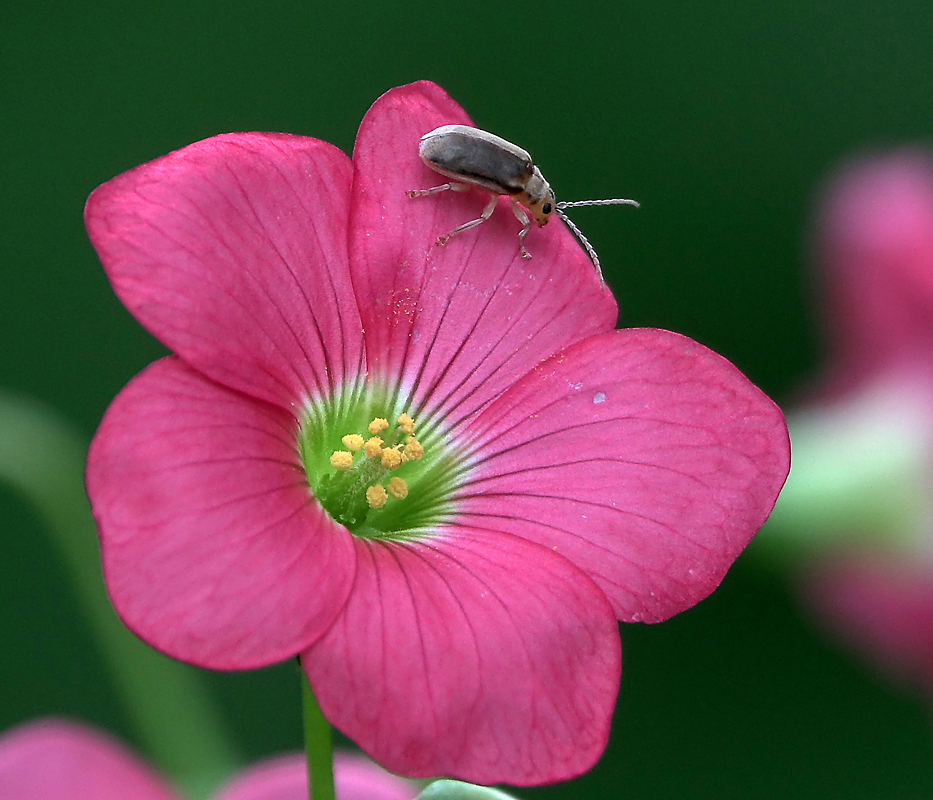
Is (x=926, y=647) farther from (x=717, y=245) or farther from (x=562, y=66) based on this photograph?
(x=562, y=66)

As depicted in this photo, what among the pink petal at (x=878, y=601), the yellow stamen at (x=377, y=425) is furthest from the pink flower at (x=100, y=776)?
the pink petal at (x=878, y=601)

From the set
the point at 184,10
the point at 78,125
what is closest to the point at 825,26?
the point at 184,10

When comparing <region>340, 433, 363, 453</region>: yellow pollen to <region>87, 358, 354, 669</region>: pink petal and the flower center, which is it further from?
<region>87, 358, 354, 669</region>: pink petal

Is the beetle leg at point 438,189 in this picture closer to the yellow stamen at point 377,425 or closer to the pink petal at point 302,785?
the yellow stamen at point 377,425

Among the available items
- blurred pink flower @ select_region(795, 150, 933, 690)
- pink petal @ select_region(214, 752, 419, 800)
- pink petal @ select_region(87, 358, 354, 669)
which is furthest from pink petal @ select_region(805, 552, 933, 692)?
pink petal @ select_region(87, 358, 354, 669)

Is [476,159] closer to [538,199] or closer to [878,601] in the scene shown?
[538,199]
